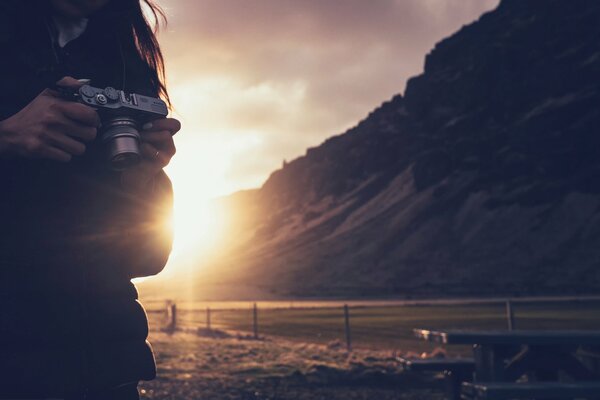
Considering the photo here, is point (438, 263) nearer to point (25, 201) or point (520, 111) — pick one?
point (520, 111)

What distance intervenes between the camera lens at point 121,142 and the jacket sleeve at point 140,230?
71 millimetres

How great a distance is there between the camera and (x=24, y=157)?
3.56 ft

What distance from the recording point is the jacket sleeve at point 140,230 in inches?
48.1

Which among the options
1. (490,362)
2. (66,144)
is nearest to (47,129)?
(66,144)

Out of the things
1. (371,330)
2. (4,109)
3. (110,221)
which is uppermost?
(4,109)

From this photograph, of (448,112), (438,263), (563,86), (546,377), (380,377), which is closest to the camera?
(546,377)

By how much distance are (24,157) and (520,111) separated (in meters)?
112

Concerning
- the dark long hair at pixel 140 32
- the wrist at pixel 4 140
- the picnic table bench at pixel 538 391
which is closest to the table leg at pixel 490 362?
the picnic table bench at pixel 538 391

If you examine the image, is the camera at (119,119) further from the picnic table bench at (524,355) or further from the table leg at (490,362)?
the table leg at (490,362)

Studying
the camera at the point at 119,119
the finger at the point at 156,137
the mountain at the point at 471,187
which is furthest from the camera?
the mountain at the point at 471,187

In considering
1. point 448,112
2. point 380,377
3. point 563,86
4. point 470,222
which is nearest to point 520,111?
point 563,86

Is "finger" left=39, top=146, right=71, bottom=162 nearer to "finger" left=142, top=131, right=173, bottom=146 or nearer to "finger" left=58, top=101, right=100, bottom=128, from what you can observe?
"finger" left=58, top=101, right=100, bottom=128

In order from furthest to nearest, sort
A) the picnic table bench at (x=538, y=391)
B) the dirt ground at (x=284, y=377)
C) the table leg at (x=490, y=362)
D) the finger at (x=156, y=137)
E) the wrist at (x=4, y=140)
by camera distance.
Result: the dirt ground at (x=284, y=377) < the table leg at (x=490, y=362) < the picnic table bench at (x=538, y=391) < the finger at (x=156, y=137) < the wrist at (x=4, y=140)

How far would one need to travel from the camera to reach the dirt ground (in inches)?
305
